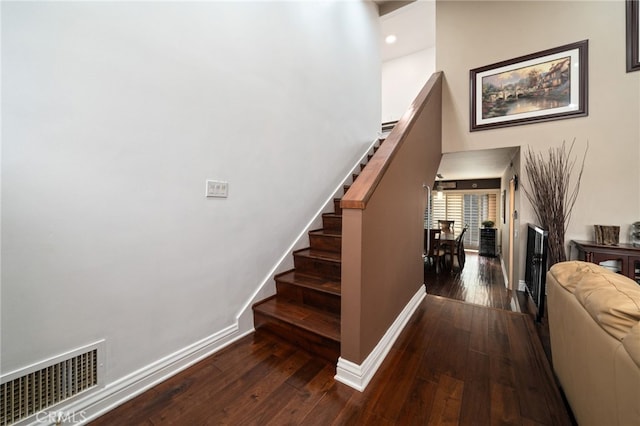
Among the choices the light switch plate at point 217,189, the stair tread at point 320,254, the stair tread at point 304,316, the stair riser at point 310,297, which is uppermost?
the light switch plate at point 217,189

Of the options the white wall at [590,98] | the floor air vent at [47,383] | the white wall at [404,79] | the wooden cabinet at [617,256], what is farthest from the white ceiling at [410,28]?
the floor air vent at [47,383]

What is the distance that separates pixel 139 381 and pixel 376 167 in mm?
1914

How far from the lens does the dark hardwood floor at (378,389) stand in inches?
48.6

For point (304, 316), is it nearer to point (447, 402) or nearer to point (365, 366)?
point (365, 366)

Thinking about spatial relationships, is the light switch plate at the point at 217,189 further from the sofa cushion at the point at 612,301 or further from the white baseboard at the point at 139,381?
the sofa cushion at the point at 612,301

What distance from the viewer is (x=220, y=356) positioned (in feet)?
5.68

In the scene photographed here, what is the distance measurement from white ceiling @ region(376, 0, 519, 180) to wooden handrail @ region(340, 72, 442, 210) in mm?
1881

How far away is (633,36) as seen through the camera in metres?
2.39

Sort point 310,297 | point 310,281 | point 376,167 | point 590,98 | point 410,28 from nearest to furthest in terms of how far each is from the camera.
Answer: point 376,167 < point 310,297 < point 310,281 < point 590,98 < point 410,28

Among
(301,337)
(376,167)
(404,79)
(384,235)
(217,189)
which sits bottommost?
(301,337)

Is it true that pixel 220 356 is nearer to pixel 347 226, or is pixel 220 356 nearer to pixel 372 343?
pixel 372 343

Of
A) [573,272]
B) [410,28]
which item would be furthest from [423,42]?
[573,272]

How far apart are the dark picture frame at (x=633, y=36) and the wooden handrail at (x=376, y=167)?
213 cm

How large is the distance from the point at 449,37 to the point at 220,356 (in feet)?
14.9
